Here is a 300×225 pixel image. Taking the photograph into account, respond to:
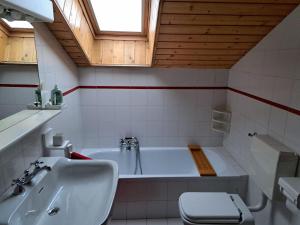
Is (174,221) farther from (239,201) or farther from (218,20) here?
(218,20)

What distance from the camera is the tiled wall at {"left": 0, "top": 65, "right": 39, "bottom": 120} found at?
47.2 inches

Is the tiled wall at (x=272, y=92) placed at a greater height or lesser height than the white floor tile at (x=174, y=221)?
greater

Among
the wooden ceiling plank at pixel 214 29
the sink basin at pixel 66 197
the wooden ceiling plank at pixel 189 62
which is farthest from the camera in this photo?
the wooden ceiling plank at pixel 189 62

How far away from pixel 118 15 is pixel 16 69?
4.70 ft

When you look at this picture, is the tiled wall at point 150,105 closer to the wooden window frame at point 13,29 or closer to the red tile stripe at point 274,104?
the red tile stripe at point 274,104

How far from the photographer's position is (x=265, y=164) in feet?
5.22

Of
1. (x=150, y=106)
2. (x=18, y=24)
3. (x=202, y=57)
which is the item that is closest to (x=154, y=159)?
(x=150, y=106)

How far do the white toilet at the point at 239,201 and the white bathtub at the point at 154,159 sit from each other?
1.11m

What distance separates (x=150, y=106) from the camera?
2.73 meters

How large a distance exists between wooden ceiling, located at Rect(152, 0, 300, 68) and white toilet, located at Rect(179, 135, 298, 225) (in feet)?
2.99

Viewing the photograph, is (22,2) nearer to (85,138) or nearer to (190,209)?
(190,209)

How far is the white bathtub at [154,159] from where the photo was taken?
9.07ft

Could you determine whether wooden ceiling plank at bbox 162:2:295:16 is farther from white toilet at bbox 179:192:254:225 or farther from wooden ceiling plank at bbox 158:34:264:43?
white toilet at bbox 179:192:254:225

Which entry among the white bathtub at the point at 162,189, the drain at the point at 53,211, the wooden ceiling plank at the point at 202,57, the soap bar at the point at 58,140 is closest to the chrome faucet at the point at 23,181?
the drain at the point at 53,211
